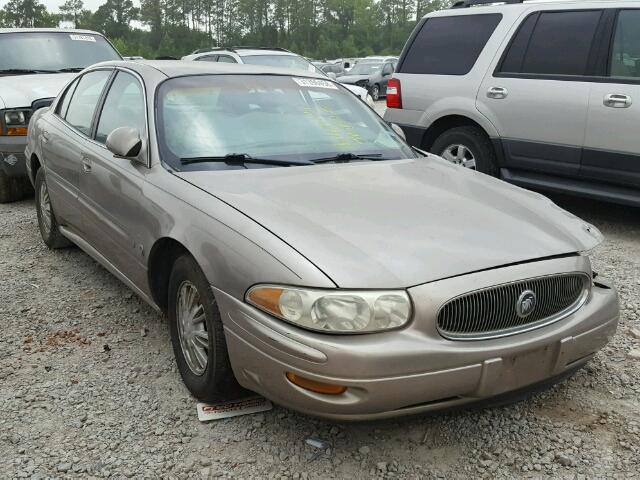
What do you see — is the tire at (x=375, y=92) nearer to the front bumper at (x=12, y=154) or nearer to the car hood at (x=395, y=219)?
the front bumper at (x=12, y=154)

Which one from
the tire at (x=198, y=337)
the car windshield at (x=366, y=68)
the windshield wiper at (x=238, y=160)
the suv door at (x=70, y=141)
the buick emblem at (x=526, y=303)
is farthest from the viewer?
the car windshield at (x=366, y=68)

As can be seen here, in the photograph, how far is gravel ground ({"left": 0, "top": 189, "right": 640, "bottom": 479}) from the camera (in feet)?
8.66

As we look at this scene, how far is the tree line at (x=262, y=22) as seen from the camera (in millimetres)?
98250

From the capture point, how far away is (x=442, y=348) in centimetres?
239

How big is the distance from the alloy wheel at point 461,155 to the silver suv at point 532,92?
0.04 feet

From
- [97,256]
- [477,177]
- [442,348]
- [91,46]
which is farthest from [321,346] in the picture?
[91,46]

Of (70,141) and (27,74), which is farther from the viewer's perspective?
(27,74)

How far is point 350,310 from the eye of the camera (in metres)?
Answer: 2.38

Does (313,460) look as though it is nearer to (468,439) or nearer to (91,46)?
(468,439)

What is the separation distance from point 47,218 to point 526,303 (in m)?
3.81

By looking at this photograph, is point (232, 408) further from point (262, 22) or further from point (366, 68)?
point (262, 22)

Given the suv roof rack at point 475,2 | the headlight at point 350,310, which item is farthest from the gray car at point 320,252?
the suv roof rack at point 475,2

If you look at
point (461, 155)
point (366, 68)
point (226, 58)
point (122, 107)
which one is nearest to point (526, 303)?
point (122, 107)

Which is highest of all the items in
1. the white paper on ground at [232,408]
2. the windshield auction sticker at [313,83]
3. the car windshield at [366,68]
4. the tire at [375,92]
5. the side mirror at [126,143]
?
the windshield auction sticker at [313,83]
